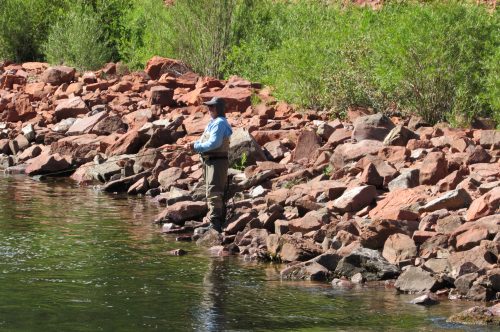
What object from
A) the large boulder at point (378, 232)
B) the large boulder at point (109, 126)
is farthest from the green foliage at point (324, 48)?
the large boulder at point (378, 232)

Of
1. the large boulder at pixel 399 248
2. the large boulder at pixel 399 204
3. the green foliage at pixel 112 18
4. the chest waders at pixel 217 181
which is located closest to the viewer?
the large boulder at pixel 399 248

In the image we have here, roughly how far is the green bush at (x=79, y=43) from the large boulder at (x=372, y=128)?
38.8ft

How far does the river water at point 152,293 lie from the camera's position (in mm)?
9008

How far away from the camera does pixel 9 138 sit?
21344 millimetres

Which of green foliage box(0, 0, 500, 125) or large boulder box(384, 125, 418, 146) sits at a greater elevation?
green foliage box(0, 0, 500, 125)

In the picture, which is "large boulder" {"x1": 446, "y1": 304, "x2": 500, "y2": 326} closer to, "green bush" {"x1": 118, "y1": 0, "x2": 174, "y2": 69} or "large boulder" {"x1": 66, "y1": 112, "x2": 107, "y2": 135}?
"large boulder" {"x1": 66, "y1": 112, "x2": 107, "y2": 135}

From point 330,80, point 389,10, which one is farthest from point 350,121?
point 389,10

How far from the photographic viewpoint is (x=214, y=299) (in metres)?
9.94

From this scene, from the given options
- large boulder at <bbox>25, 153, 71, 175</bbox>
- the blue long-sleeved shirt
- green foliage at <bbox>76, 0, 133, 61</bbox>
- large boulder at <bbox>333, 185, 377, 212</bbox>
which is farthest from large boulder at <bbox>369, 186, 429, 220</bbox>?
green foliage at <bbox>76, 0, 133, 61</bbox>

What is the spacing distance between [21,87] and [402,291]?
55.5 ft

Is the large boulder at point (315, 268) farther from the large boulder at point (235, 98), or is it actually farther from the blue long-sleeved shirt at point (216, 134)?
the large boulder at point (235, 98)

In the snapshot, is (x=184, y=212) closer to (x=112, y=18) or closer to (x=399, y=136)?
(x=399, y=136)

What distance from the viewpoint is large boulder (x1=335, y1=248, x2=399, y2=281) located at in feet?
34.9

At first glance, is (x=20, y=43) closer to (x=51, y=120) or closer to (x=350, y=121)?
(x=51, y=120)
